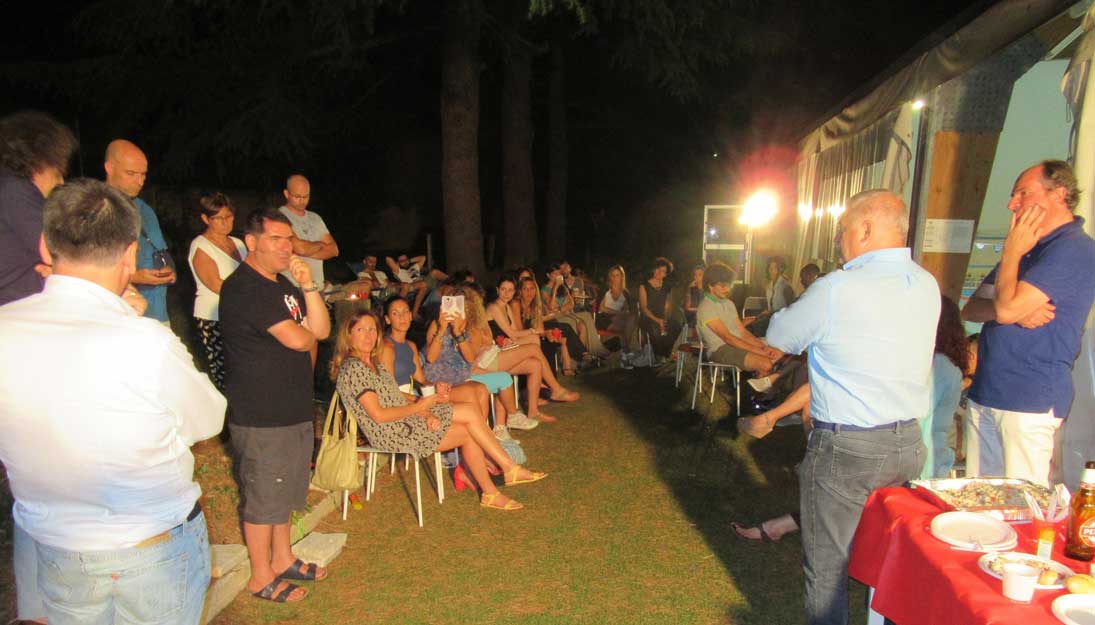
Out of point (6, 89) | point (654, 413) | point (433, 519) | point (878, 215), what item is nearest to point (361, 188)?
point (6, 89)

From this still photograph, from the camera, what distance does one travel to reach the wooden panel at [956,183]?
5.11 metres

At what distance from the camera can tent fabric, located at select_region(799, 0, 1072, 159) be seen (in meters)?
3.58

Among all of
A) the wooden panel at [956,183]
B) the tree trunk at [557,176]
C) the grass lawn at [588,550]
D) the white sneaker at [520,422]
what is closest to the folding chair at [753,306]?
the grass lawn at [588,550]

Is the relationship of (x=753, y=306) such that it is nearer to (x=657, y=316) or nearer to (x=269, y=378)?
(x=657, y=316)

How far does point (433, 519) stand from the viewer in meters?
4.29

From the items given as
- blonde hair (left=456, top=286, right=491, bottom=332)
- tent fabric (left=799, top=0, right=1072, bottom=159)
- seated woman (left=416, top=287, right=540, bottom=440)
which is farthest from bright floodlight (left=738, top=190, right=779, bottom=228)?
seated woman (left=416, top=287, right=540, bottom=440)

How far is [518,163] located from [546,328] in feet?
16.5

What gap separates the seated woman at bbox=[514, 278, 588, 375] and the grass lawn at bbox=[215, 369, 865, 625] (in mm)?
1994

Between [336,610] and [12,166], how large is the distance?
2318mm

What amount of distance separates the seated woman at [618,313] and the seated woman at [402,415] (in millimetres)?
4758

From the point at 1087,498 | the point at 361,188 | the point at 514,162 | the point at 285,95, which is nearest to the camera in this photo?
the point at 1087,498

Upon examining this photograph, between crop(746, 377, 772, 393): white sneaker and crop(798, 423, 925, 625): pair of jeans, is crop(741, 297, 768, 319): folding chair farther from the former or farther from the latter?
crop(798, 423, 925, 625): pair of jeans

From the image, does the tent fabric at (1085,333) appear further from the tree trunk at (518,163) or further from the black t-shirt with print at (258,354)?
the tree trunk at (518,163)

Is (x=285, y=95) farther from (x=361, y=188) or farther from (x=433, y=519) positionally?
(x=433, y=519)
